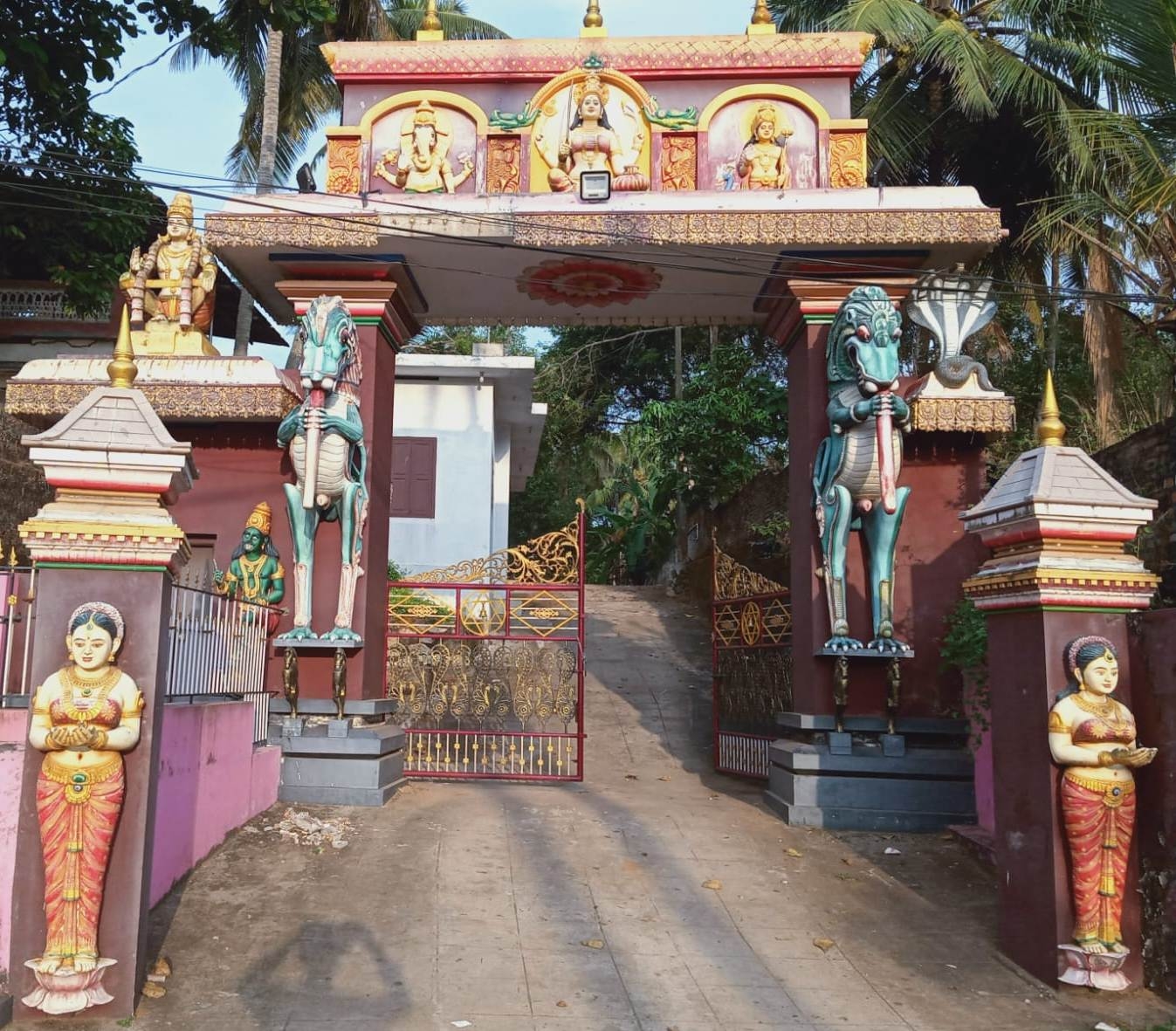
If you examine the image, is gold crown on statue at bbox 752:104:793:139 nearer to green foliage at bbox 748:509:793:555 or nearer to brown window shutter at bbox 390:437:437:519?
green foliage at bbox 748:509:793:555

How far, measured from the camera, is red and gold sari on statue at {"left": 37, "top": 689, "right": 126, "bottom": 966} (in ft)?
14.1

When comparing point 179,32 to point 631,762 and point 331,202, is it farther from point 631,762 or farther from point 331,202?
point 631,762

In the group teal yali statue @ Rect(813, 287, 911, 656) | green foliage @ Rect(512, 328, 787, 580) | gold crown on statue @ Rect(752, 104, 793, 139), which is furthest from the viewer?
green foliage @ Rect(512, 328, 787, 580)

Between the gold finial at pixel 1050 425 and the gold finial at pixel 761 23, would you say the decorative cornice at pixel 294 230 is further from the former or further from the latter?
the gold finial at pixel 1050 425

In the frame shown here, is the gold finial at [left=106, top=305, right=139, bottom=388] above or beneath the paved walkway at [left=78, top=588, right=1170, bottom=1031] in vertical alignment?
above

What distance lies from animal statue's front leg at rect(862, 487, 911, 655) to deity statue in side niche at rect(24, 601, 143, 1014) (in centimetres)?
568

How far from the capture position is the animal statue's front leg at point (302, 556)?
8.41 metres

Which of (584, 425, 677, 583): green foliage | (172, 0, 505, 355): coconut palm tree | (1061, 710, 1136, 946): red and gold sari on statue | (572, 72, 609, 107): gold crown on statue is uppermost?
(172, 0, 505, 355): coconut palm tree

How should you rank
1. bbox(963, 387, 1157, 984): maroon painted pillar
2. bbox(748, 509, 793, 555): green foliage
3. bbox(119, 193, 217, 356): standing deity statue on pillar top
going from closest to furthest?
1. bbox(963, 387, 1157, 984): maroon painted pillar
2. bbox(119, 193, 217, 356): standing deity statue on pillar top
3. bbox(748, 509, 793, 555): green foliage

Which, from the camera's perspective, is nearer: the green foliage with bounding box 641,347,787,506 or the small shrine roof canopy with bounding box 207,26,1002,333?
the small shrine roof canopy with bounding box 207,26,1002,333

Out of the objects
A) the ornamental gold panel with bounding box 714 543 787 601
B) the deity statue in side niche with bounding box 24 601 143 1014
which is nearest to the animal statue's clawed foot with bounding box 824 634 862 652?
the ornamental gold panel with bounding box 714 543 787 601

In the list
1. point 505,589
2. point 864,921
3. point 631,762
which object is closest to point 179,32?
point 505,589

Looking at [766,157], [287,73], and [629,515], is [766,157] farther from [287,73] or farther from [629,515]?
[629,515]

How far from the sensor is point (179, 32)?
9.45 metres
